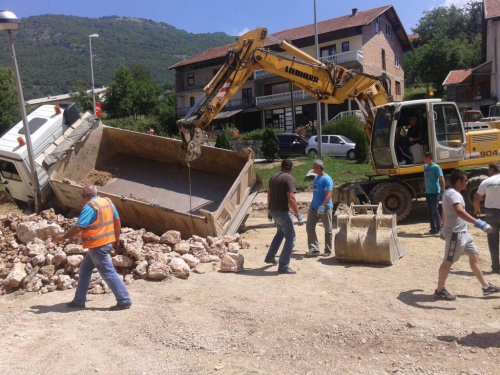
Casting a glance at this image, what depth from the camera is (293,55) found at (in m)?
11.4

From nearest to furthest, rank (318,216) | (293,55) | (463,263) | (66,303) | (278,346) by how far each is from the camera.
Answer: (278,346)
(66,303)
(463,263)
(318,216)
(293,55)

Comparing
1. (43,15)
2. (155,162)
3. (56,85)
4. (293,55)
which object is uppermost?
(43,15)

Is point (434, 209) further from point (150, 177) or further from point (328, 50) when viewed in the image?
point (328, 50)

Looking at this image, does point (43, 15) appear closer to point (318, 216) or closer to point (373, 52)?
point (373, 52)

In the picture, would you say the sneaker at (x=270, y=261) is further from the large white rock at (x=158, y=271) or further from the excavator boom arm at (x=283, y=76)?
the excavator boom arm at (x=283, y=76)

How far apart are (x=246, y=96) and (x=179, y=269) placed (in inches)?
1436

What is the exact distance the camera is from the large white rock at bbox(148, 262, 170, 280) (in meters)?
6.81

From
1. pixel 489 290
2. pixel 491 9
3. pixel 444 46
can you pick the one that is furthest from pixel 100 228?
pixel 444 46

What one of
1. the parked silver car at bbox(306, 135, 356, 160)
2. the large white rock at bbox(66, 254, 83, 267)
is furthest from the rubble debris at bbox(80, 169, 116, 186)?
the parked silver car at bbox(306, 135, 356, 160)

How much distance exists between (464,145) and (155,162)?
6.71 m

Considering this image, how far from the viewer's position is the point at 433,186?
30.2 feet

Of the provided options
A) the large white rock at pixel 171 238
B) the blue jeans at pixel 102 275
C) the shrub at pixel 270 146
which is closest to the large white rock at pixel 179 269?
the large white rock at pixel 171 238

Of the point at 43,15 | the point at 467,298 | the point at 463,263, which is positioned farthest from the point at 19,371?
the point at 43,15

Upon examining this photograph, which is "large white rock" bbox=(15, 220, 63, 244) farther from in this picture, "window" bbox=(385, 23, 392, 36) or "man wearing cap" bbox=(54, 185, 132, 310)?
"window" bbox=(385, 23, 392, 36)
